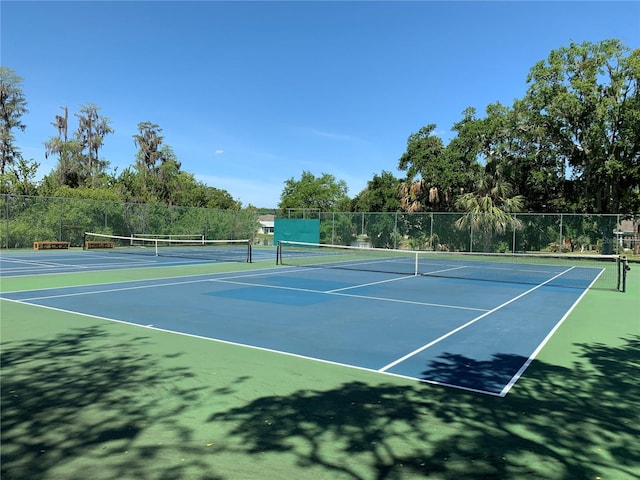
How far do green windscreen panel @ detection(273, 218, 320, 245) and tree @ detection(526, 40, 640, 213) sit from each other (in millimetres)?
17373

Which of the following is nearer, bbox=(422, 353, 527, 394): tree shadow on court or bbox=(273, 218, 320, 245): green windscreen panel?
bbox=(422, 353, 527, 394): tree shadow on court

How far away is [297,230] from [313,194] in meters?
25.9

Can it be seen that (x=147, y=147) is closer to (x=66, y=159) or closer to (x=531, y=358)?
(x=66, y=159)

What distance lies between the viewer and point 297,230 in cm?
3866

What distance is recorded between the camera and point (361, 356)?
639cm

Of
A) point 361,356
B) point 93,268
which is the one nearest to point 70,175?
point 93,268

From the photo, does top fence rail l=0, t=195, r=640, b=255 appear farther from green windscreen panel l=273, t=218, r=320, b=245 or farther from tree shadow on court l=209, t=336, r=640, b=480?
tree shadow on court l=209, t=336, r=640, b=480

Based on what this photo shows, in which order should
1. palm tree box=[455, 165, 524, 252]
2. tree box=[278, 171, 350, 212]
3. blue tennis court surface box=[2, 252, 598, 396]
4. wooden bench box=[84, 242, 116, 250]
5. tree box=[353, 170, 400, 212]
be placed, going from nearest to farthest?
blue tennis court surface box=[2, 252, 598, 396] → wooden bench box=[84, 242, 116, 250] → palm tree box=[455, 165, 524, 252] → tree box=[353, 170, 400, 212] → tree box=[278, 171, 350, 212]

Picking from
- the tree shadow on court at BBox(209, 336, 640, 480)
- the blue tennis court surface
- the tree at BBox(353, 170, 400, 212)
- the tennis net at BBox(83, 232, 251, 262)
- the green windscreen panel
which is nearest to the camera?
the tree shadow on court at BBox(209, 336, 640, 480)

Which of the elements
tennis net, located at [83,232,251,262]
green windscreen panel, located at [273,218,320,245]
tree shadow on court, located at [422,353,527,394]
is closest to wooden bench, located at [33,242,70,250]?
tennis net, located at [83,232,251,262]

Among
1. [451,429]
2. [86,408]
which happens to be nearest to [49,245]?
[86,408]

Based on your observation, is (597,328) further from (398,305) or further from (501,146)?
(501,146)

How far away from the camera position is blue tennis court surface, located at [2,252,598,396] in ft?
20.6

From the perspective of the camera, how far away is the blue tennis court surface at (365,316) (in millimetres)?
6289
